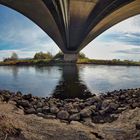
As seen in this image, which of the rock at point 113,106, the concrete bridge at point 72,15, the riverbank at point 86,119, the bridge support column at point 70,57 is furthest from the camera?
the bridge support column at point 70,57

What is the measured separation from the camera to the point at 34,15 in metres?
47.2

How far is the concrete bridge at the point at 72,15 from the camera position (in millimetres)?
42750

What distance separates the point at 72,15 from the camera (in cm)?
4606

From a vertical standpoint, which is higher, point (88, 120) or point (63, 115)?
point (63, 115)

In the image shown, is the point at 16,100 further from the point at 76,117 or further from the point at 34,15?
the point at 34,15

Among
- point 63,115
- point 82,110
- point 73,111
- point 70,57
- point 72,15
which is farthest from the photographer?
point 70,57

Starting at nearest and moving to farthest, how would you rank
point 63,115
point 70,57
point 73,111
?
point 63,115 < point 73,111 < point 70,57

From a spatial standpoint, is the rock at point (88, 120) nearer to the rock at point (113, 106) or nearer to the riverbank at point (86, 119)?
the riverbank at point (86, 119)

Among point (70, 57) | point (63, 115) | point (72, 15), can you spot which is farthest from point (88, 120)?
point (70, 57)

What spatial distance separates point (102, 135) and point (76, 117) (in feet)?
8.52

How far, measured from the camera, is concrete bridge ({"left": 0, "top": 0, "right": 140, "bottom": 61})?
140 ft

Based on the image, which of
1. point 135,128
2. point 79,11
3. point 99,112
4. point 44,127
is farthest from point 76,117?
point 79,11

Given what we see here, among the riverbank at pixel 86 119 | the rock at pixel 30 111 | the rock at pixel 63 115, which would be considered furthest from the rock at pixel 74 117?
the rock at pixel 30 111

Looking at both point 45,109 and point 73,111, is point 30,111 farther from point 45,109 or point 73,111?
point 73,111
